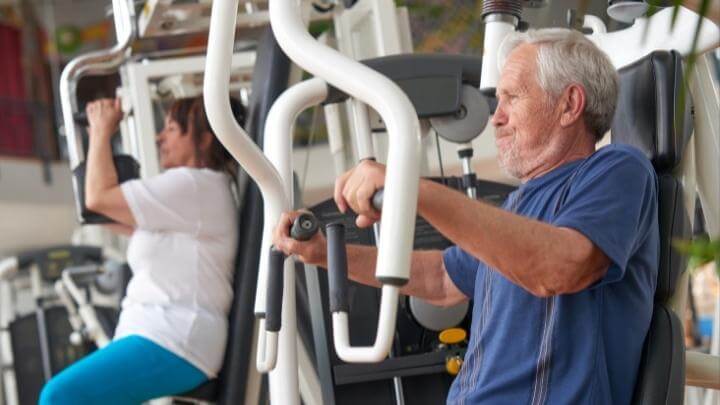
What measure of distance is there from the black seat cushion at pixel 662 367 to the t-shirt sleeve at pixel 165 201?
5.52ft

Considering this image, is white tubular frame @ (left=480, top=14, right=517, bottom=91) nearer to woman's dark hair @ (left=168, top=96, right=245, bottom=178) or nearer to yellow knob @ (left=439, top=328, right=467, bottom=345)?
yellow knob @ (left=439, top=328, right=467, bottom=345)

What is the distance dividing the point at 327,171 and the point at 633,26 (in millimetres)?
7627

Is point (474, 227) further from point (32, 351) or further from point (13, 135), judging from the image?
point (13, 135)

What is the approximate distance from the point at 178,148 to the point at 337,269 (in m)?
1.84

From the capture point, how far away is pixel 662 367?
1657mm

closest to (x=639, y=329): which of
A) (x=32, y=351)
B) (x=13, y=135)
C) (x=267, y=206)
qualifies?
(x=267, y=206)

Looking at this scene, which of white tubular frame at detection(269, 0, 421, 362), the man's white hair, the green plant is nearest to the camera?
the green plant

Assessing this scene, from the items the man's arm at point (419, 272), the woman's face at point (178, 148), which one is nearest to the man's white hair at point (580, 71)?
the man's arm at point (419, 272)

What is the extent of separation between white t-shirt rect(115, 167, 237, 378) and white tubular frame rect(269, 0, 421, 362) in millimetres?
1688

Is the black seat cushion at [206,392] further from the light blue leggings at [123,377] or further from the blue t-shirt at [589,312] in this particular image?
the blue t-shirt at [589,312]

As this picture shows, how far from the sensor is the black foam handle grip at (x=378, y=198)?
1.43m

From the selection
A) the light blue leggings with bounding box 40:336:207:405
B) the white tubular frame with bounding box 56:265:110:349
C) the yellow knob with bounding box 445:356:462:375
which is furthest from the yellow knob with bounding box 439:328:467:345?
the white tubular frame with bounding box 56:265:110:349

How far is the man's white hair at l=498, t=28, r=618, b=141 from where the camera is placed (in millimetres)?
1773

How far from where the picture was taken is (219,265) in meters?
3.24
